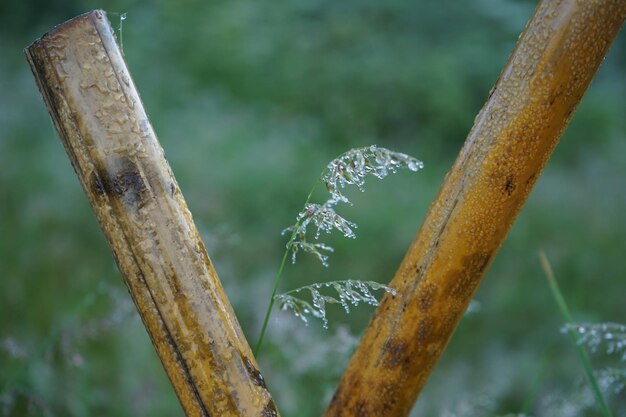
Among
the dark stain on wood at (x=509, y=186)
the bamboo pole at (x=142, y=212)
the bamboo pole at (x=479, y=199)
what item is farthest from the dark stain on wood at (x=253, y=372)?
the dark stain on wood at (x=509, y=186)

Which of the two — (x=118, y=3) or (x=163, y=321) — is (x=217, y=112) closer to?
(x=118, y=3)

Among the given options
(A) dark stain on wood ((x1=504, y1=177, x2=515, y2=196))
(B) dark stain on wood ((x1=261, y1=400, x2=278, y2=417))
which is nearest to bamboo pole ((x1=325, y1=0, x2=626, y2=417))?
(A) dark stain on wood ((x1=504, y1=177, x2=515, y2=196))

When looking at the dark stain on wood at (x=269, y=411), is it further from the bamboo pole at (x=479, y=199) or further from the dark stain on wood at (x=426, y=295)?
the dark stain on wood at (x=426, y=295)

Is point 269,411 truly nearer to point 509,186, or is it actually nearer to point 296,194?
point 509,186

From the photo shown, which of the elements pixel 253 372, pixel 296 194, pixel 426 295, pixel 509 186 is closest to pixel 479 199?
pixel 509 186

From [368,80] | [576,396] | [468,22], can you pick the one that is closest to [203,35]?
[368,80]

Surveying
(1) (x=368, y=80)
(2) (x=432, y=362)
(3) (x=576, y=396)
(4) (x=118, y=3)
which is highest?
(4) (x=118, y=3)
